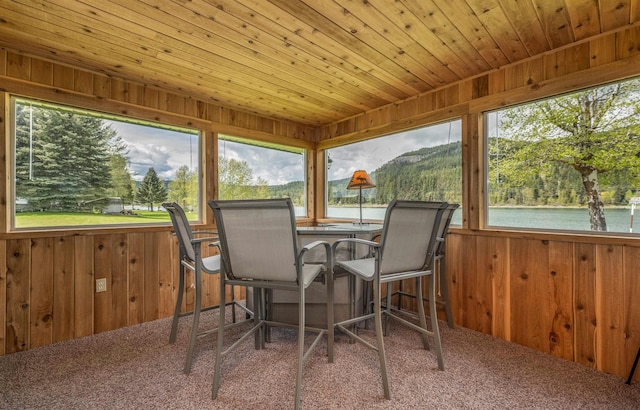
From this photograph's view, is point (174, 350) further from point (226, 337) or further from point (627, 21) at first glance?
point (627, 21)

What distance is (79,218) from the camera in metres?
2.60

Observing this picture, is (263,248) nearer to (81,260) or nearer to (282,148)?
(81,260)

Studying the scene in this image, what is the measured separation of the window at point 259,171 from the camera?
355cm

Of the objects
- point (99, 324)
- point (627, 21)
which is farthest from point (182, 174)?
point (627, 21)

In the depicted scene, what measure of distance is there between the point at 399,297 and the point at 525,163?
167cm

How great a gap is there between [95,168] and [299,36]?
2.16 m

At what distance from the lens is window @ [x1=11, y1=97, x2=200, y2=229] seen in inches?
93.7

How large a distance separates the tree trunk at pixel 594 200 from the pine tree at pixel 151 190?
3.65 metres

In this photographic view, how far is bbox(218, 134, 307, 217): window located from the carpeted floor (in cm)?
185

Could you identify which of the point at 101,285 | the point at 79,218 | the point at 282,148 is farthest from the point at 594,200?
the point at 79,218

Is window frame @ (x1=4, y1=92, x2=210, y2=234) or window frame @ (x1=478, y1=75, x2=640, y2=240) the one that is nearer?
window frame @ (x1=478, y1=75, x2=640, y2=240)

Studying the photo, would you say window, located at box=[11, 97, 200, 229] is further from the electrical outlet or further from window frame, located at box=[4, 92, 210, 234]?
A: the electrical outlet

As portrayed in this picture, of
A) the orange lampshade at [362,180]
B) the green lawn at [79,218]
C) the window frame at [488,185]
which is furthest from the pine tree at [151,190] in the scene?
the window frame at [488,185]

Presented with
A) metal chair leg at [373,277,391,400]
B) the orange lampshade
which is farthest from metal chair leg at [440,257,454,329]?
metal chair leg at [373,277,391,400]
